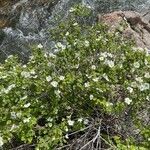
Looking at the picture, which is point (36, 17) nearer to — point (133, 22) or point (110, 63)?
point (133, 22)

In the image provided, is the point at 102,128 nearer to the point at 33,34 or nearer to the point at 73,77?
the point at 73,77

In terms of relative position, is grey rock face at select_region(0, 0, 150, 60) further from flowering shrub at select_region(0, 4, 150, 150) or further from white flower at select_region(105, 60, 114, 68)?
white flower at select_region(105, 60, 114, 68)

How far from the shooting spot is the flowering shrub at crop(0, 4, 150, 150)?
17.6 ft

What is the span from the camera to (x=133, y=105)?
557 centimetres

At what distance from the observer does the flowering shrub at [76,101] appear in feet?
17.6

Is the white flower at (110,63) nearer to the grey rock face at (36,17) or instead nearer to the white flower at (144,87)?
the white flower at (144,87)

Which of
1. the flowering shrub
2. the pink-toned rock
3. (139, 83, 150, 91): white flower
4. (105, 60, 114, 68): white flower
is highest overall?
(105, 60, 114, 68): white flower

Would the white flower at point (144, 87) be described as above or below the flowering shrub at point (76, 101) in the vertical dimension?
above

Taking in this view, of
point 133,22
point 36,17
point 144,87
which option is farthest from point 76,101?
point 36,17

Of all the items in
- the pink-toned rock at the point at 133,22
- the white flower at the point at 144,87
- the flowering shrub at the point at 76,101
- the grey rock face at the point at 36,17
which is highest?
the white flower at the point at 144,87

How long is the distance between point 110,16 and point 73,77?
11.7 feet

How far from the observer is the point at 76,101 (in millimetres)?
5590

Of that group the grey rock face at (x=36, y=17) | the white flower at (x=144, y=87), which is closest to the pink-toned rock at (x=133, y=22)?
the grey rock face at (x=36, y=17)

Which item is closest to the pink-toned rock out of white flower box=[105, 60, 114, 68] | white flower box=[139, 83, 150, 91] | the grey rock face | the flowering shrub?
the grey rock face
